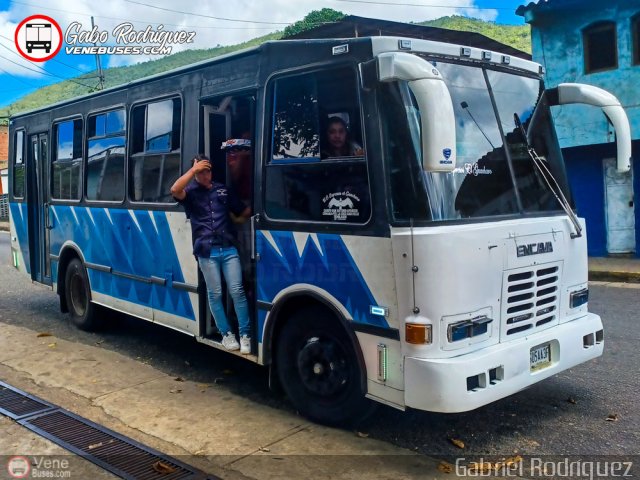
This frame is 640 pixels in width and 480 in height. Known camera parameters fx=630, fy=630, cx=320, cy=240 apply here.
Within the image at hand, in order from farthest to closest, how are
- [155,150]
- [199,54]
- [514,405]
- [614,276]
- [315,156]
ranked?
[199,54]
[614,276]
[155,150]
[514,405]
[315,156]

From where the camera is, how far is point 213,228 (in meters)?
5.27

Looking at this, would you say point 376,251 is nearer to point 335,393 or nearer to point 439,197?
point 439,197

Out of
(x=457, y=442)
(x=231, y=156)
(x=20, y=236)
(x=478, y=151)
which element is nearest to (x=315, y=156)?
(x=478, y=151)

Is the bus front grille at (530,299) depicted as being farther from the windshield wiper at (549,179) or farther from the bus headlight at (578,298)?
the windshield wiper at (549,179)

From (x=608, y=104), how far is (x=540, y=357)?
2.11 metres

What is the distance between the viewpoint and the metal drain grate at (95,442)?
399 cm

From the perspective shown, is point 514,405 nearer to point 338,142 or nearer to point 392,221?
point 392,221

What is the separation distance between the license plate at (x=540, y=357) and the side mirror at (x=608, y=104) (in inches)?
63.3

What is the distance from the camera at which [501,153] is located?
14.5 ft

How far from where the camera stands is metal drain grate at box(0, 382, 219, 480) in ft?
13.1

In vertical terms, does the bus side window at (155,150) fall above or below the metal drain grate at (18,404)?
above

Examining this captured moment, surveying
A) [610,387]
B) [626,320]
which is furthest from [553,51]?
[610,387]

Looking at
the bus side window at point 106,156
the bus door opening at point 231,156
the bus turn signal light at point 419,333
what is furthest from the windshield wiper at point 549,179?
the bus side window at point 106,156

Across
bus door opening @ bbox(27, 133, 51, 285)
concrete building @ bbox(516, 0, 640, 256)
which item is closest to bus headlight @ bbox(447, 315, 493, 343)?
bus door opening @ bbox(27, 133, 51, 285)
